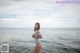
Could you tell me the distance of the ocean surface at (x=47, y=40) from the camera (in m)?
3.39

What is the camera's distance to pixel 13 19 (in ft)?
11.5

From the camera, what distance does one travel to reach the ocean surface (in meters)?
3.39

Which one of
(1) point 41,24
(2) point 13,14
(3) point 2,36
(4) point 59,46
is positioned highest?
(2) point 13,14

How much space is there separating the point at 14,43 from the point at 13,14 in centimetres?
60

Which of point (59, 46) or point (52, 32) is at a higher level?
point (52, 32)

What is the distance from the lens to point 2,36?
135 inches

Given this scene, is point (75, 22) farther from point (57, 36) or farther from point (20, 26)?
point (20, 26)

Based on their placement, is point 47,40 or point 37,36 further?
point 47,40

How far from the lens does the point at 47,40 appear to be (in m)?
3.40

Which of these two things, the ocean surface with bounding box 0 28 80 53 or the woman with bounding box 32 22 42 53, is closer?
the woman with bounding box 32 22 42 53

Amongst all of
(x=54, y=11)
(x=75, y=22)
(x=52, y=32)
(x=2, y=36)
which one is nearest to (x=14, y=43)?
(x=2, y=36)

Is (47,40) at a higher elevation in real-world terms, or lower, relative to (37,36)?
lower

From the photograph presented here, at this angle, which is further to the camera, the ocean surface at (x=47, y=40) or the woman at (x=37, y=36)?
the ocean surface at (x=47, y=40)

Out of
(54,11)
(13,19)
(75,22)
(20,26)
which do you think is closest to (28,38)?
(20,26)
